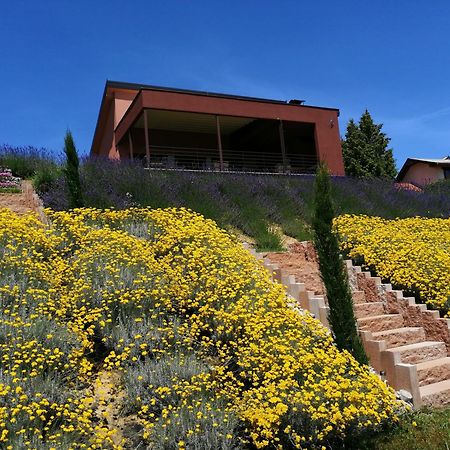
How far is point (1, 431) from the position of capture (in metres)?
4.12

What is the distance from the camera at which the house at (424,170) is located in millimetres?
38581

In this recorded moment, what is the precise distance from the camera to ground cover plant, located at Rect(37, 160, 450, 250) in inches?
450

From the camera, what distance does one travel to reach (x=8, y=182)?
13.9 meters

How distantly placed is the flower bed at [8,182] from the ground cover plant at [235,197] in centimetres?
180

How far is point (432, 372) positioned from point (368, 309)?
179cm

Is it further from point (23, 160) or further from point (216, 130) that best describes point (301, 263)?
point (216, 130)

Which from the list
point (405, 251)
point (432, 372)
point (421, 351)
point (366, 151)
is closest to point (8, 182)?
point (405, 251)

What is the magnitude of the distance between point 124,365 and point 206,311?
1.37m

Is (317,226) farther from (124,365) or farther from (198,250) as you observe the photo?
(124,365)

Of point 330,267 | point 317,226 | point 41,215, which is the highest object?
point 41,215

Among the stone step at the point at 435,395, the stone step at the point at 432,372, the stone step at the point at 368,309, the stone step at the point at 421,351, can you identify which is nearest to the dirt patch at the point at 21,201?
the stone step at the point at 368,309

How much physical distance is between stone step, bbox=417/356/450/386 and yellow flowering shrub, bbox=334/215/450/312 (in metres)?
1.48

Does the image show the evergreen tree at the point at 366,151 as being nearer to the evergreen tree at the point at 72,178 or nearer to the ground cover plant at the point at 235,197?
the ground cover plant at the point at 235,197

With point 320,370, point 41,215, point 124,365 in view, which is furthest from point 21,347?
point 41,215
